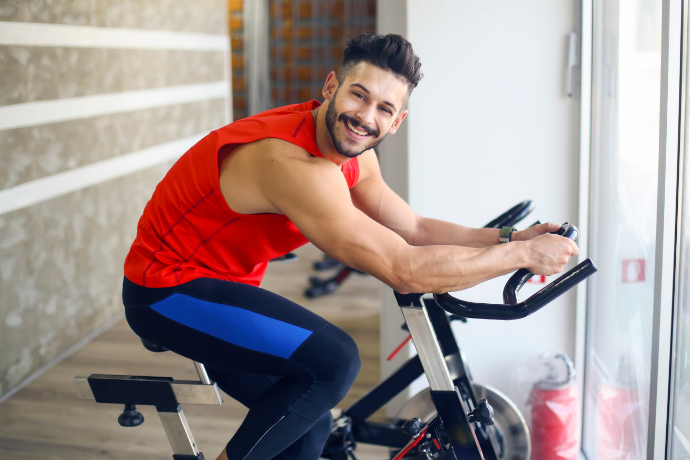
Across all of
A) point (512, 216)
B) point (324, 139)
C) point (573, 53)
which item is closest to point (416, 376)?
point (512, 216)

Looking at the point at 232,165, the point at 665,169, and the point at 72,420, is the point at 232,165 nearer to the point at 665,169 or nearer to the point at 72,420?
the point at 665,169

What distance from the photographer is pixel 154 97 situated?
11.8 feet

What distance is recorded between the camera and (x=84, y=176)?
9.87 ft

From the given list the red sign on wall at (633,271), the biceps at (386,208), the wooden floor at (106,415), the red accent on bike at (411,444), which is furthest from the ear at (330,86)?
the wooden floor at (106,415)

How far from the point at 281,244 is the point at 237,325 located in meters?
0.24

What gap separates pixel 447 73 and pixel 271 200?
3.39 ft

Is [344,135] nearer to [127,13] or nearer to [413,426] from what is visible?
[413,426]

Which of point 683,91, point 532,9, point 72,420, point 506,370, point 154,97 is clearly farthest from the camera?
point 154,97

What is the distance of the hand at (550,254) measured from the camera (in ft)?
4.11

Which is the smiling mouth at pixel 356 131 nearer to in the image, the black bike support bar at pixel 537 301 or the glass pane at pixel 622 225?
the black bike support bar at pixel 537 301

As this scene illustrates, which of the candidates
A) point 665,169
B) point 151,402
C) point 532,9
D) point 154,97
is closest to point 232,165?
point 151,402

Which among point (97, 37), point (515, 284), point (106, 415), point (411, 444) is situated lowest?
point (106, 415)

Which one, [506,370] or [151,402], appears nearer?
[151,402]

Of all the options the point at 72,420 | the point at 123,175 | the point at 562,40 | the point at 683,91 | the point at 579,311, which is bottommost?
the point at 72,420
